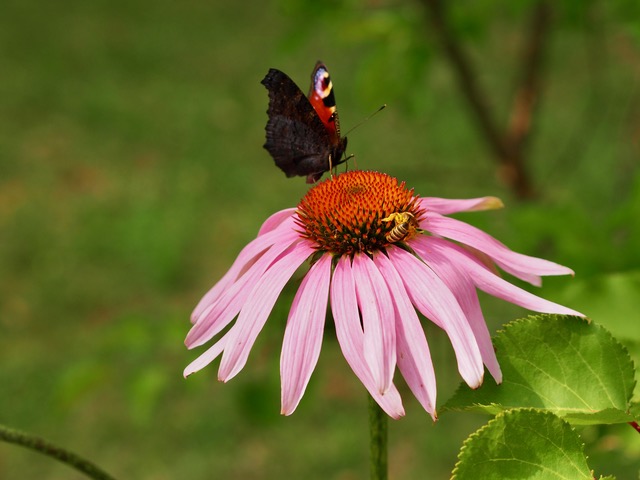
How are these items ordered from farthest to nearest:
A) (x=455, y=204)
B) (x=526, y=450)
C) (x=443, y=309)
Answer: (x=455, y=204) < (x=443, y=309) < (x=526, y=450)

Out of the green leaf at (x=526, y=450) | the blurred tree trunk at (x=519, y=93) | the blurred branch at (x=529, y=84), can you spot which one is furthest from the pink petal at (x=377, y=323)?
the blurred branch at (x=529, y=84)

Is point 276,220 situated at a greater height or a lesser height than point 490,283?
greater

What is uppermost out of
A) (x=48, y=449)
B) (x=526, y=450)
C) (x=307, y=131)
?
(x=307, y=131)

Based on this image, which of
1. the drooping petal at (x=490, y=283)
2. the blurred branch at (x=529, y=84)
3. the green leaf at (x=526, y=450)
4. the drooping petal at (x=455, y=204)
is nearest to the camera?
the green leaf at (x=526, y=450)

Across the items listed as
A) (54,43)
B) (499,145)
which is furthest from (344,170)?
(54,43)

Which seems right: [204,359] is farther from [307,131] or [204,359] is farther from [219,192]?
[219,192]

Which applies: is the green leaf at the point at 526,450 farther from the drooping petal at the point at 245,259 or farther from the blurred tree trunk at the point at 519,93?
the blurred tree trunk at the point at 519,93

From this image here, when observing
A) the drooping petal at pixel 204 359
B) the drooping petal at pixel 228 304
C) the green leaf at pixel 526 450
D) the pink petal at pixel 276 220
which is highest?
the pink petal at pixel 276 220

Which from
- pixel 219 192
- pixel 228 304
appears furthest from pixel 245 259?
pixel 219 192
